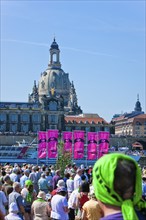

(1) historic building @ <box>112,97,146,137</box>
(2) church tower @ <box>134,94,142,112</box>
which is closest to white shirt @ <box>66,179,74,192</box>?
(1) historic building @ <box>112,97,146,137</box>

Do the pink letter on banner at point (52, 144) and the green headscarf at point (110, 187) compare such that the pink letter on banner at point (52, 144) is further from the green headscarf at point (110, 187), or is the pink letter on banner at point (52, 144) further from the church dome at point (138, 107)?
the church dome at point (138, 107)

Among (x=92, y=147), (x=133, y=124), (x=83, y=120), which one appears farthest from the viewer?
(x=133, y=124)

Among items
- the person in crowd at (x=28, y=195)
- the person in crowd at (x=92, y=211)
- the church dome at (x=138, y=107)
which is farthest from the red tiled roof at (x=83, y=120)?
the person in crowd at (x=92, y=211)

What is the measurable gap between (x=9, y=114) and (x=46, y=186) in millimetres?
92493

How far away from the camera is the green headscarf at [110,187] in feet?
8.03

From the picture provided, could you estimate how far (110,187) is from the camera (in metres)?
2.48

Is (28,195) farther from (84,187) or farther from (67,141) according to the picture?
(67,141)

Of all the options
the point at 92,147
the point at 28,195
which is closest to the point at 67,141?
the point at 92,147

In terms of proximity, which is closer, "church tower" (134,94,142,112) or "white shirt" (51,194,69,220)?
"white shirt" (51,194,69,220)

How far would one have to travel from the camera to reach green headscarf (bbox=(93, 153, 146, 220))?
2.45 meters

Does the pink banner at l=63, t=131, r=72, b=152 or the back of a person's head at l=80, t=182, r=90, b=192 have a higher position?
the pink banner at l=63, t=131, r=72, b=152

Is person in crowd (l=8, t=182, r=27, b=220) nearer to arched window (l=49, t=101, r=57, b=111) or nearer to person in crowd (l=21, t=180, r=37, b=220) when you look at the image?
person in crowd (l=21, t=180, r=37, b=220)

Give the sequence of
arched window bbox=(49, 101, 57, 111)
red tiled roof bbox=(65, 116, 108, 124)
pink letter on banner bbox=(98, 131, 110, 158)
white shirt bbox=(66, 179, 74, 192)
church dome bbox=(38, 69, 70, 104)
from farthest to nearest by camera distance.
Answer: church dome bbox=(38, 69, 70, 104), red tiled roof bbox=(65, 116, 108, 124), arched window bbox=(49, 101, 57, 111), pink letter on banner bbox=(98, 131, 110, 158), white shirt bbox=(66, 179, 74, 192)

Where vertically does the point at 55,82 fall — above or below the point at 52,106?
above
